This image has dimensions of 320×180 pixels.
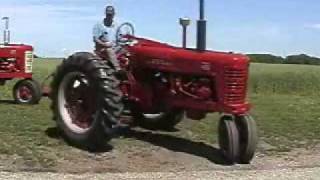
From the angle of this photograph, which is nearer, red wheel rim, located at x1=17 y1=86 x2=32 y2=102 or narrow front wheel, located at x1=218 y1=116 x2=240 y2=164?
narrow front wheel, located at x1=218 y1=116 x2=240 y2=164

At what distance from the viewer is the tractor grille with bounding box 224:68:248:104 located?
10836mm

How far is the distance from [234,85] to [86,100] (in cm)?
242

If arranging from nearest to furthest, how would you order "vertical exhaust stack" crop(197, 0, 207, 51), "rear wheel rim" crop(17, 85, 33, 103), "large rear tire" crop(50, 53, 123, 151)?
"large rear tire" crop(50, 53, 123, 151) < "vertical exhaust stack" crop(197, 0, 207, 51) < "rear wheel rim" crop(17, 85, 33, 103)

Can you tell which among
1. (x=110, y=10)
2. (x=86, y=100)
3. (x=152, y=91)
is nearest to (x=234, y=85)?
(x=152, y=91)

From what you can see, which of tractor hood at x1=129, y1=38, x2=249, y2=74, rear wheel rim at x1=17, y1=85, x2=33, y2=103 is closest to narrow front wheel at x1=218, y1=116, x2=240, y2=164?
tractor hood at x1=129, y1=38, x2=249, y2=74

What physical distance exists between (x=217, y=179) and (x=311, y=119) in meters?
6.68

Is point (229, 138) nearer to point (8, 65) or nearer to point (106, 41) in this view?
point (106, 41)

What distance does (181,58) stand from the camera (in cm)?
1142

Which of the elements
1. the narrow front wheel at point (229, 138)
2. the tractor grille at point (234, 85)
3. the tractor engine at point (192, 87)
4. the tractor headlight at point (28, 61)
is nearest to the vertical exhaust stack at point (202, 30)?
the tractor engine at point (192, 87)

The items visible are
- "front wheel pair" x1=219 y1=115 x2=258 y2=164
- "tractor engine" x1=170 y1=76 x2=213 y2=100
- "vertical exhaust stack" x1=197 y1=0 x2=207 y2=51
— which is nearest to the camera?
"front wheel pair" x1=219 y1=115 x2=258 y2=164

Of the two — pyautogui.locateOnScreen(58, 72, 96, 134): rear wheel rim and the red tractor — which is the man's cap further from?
the red tractor

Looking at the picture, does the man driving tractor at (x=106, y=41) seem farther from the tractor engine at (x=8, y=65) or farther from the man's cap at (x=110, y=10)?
the tractor engine at (x=8, y=65)

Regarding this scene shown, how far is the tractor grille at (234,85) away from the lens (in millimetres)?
10836

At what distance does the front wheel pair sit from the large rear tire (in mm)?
1613
